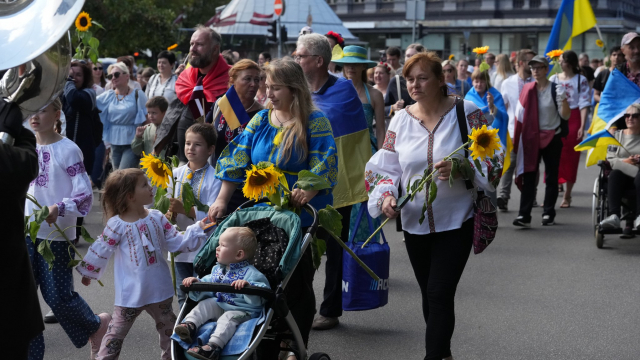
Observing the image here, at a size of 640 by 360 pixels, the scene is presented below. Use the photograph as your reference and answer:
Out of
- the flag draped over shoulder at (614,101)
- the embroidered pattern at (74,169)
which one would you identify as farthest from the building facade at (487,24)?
the embroidered pattern at (74,169)

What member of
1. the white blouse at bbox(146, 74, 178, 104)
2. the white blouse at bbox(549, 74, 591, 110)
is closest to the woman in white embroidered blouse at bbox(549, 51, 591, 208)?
the white blouse at bbox(549, 74, 591, 110)

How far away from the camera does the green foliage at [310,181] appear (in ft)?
14.9

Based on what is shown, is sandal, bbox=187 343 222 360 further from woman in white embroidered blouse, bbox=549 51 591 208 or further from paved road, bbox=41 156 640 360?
woman in white embroidered blouse, bbox=549 51 591 208

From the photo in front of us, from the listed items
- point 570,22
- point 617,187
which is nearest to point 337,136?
point 617,187

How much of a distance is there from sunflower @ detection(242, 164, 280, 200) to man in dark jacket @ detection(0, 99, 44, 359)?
1382 millimetres

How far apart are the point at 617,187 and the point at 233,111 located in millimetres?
4811

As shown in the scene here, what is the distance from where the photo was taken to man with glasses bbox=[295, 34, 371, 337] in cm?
595

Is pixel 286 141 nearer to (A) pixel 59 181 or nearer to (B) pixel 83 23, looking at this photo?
(A) pixel 59 181

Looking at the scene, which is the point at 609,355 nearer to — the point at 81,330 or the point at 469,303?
the point at 469,303

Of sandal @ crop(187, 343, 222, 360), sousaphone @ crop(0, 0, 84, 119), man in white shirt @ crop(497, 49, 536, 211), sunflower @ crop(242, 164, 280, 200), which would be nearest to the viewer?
sousaphone @ crop(0, 0, 84, 119)

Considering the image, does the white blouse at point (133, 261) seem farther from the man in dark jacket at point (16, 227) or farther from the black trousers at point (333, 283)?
the black trousers at point (333, 283)

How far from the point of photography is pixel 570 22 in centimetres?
1430

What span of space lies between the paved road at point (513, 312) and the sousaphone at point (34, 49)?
8.95 ft

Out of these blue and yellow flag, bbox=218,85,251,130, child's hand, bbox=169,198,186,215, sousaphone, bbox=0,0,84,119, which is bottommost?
child's hand, bbox=169,198,186,215
